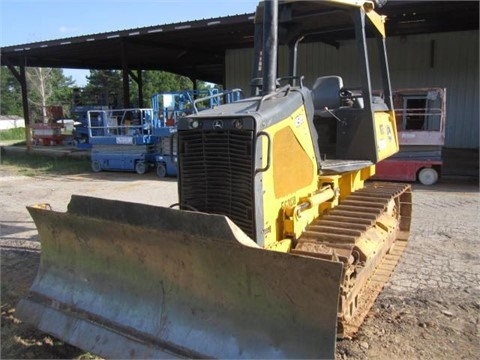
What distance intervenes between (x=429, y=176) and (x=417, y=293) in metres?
6.86

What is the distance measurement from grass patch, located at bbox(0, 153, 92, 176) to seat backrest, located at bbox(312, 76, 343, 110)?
11.4 meters

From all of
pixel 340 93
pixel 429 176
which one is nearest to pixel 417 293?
pixel 340 93

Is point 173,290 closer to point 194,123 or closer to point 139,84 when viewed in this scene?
point 194,123

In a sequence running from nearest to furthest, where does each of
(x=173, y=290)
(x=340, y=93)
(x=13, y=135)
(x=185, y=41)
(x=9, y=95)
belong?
(x=173, y=290), (x=340, y=93), (x=185, y=41), (x=13, y=135), (x=9, y=95)

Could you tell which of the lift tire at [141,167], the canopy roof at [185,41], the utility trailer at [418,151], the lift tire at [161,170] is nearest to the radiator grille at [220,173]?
the canopy roof at [185,41]

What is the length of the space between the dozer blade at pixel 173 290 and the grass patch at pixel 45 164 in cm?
1148

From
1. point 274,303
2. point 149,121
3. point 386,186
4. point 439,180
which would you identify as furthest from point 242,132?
point 149,121

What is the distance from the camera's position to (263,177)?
134 inches

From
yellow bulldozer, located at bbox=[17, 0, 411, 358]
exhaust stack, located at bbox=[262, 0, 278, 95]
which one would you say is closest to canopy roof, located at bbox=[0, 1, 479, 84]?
exhaust stack, located at bbox=[262, 0, 278, 95]

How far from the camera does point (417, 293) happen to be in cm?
451

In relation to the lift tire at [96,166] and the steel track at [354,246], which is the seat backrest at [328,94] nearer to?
the steel track at [354,246]

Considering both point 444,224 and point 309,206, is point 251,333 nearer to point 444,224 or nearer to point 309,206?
point 309,206

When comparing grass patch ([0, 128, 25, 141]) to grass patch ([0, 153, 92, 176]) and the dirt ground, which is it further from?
the dirt ground

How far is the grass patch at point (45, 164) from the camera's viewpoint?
14883mm
